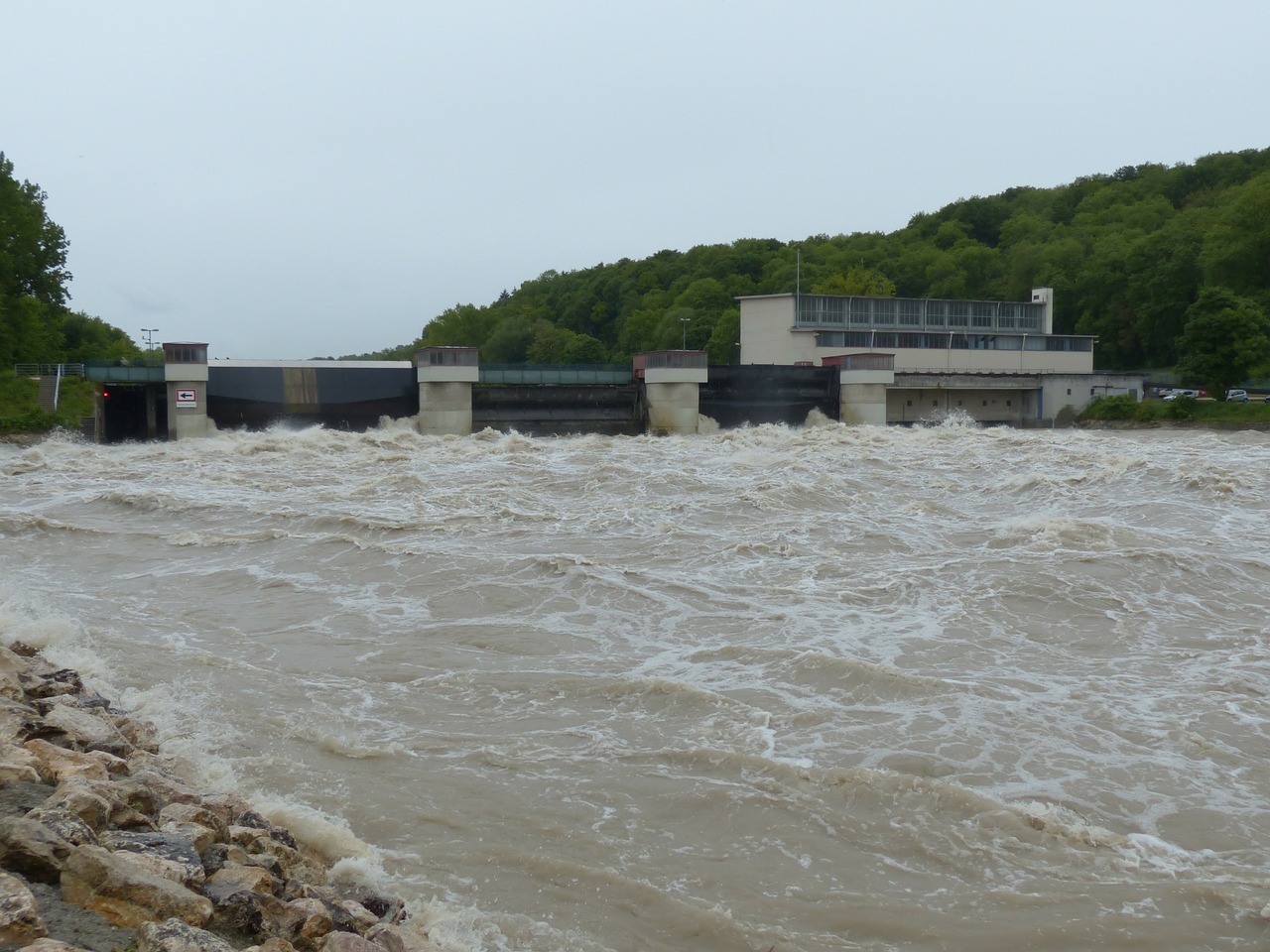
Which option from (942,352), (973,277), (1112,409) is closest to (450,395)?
(942,352)

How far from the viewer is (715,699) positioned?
9.16m

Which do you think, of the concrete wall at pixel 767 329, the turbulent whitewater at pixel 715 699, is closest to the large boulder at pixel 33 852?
the turbulent whitewater at pixel 715 699

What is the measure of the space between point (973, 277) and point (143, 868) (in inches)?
3689

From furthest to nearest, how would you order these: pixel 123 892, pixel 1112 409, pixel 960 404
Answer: pixel 960 404 → pixel 1112 409 → pixel 123 892

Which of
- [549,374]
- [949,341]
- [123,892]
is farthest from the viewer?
[949,341]

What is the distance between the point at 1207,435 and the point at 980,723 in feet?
128

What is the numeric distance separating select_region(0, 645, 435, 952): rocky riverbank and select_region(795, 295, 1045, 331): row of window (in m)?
46.2

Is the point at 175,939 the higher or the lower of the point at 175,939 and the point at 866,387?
the lower

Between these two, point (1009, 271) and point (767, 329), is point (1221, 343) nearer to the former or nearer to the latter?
point (767, 329)

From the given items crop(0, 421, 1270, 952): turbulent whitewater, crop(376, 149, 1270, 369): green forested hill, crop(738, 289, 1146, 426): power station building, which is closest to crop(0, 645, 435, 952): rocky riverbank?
crop(0, 421, 1270, 952): turbulent whitewater

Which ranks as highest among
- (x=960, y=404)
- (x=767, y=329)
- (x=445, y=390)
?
(x=767, y=329)

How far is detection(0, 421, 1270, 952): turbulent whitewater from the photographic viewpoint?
6012 millimetres

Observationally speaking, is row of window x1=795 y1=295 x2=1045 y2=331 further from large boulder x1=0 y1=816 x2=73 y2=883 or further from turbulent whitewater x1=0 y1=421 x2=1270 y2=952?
large boulder x1=0 y1=816 x2=73 y2=883

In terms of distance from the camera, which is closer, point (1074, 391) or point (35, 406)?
point (35, 406)
